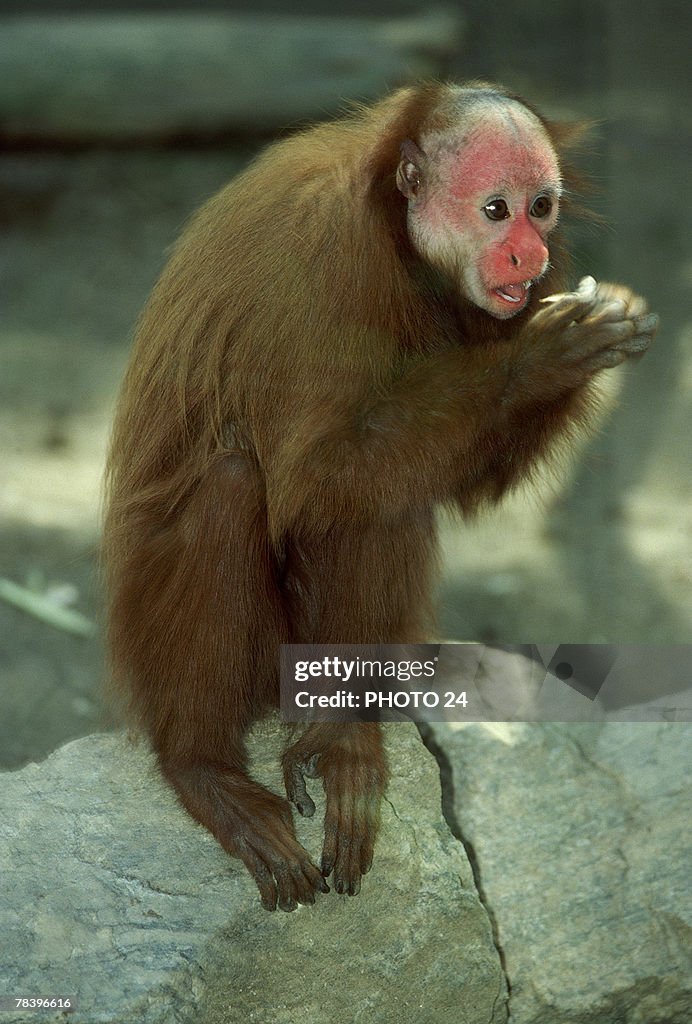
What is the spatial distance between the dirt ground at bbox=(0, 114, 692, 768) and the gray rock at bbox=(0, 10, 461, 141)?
541 millimetres

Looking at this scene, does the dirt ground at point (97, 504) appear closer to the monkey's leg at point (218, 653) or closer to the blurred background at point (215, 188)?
the blurred background at point (215, 188)

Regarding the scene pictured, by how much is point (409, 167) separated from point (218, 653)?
1.37 m

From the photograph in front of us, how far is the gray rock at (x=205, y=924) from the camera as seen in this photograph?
10.2 ft

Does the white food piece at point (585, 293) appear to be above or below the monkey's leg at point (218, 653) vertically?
above

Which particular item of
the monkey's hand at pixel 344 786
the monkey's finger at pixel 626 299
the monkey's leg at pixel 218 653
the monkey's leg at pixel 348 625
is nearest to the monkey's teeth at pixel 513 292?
the monkey's finger at pixel 626 299

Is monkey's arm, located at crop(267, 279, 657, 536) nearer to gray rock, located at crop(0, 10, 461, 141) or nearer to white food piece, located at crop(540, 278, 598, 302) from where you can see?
white food piece, located at crop(540, 278, 598, 302)

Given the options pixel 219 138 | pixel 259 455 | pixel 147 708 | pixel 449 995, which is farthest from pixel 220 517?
pixel 219 138

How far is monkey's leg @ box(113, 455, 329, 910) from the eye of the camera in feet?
11.4

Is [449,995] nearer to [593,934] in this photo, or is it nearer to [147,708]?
[593,934]

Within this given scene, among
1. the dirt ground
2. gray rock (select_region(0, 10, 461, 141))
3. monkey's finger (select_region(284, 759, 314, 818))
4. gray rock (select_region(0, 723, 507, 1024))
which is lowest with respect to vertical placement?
gray rock (select_region(0, 723, 507, 1024))

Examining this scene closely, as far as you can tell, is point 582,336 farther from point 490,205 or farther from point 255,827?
point 255,827

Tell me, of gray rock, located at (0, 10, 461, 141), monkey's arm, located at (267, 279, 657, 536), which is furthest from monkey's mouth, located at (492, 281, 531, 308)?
gray rock, located at (0, 10, 461, 141)

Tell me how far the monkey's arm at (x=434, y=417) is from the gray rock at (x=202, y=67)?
490 centimetres

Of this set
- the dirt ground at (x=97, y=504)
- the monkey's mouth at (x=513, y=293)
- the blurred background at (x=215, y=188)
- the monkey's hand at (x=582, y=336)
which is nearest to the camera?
the monkey's hand at (x=582, y=336)
